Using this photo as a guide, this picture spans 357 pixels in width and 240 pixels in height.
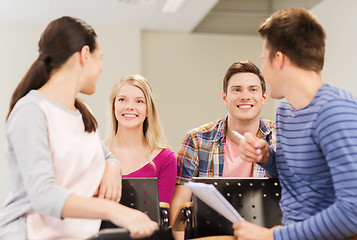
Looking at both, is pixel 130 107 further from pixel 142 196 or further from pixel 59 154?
pixel 59 154

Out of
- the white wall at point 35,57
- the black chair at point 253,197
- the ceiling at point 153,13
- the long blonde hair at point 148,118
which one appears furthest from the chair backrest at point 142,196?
the white wall at point 35,57

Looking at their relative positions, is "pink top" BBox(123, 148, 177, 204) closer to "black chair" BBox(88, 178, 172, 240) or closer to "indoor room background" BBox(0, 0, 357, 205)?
"black chair" BBox(88, 178, 172, 240)

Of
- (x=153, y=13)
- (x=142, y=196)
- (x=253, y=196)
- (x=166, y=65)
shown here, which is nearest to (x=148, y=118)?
(x=142, y=196)

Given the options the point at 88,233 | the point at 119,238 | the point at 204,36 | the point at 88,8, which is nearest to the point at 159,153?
the point at 88,233

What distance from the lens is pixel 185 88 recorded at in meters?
6.30

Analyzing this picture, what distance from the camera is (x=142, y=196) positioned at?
1713mm

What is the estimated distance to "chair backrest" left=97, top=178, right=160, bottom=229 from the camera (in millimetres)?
1697

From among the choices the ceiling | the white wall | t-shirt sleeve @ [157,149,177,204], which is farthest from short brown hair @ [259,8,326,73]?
the white wall

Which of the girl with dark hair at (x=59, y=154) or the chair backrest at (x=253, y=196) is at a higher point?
the girl with dark hair at (x=59, y=154)

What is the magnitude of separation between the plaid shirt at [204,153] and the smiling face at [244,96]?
0.11 meters

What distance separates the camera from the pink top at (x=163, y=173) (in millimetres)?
2291

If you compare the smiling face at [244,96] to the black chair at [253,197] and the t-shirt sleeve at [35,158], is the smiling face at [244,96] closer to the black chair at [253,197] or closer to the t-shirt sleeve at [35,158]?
the black chair at [253,197]

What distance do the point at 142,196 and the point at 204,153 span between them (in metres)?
0.64

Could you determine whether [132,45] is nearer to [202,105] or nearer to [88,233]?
[202,105]
